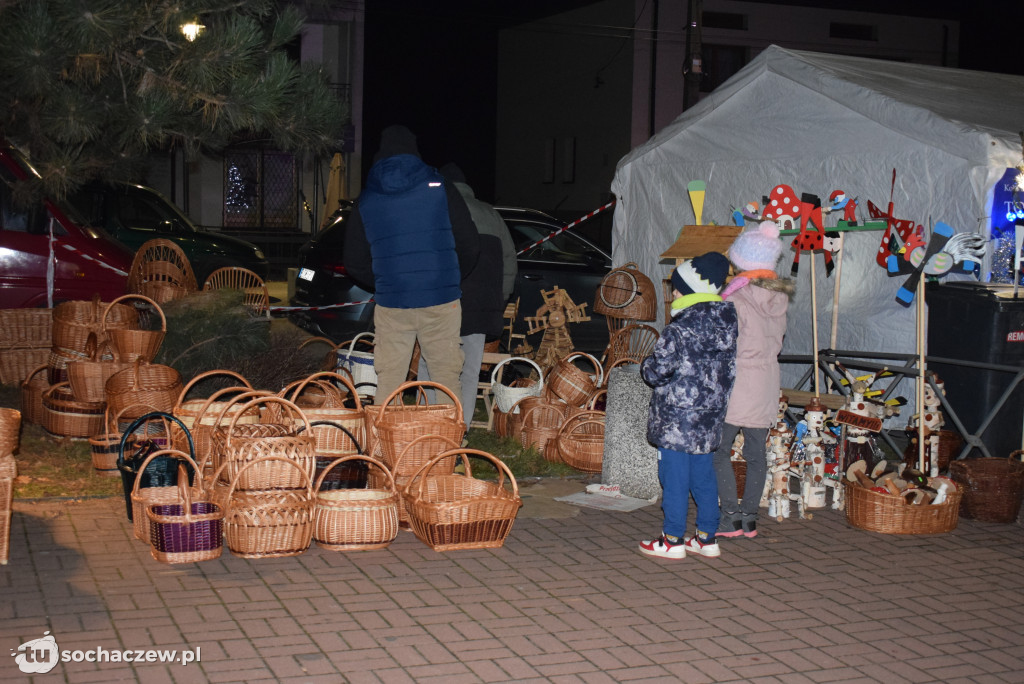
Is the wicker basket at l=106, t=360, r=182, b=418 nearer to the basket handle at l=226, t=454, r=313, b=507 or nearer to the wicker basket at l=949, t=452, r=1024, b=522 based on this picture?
the basket handle at l=226, t=454, r=313, b=507

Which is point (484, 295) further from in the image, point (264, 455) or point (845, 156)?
point (845, 156)

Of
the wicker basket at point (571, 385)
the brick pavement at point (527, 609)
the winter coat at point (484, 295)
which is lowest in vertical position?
the brick pavement at point (527, 609)

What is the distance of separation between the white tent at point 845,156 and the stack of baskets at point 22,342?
5.59m

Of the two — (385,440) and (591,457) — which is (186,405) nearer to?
(385,440)

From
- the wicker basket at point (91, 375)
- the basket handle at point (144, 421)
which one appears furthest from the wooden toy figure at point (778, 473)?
the wicker basket at point (91, 375)

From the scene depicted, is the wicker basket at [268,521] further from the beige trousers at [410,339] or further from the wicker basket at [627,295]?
the wicker basket at [627,295]

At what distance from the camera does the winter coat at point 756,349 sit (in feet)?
19.0

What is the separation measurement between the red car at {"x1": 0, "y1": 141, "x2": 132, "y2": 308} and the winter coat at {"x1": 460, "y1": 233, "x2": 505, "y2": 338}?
13.1ft

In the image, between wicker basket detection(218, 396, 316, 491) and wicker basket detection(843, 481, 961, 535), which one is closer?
wicker basket detection(218, 396, 316, 491)

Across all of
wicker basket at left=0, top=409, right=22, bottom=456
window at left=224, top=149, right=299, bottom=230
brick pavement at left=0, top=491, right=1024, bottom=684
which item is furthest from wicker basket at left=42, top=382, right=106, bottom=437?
window at left=224, top=149, right=299, bottom=230

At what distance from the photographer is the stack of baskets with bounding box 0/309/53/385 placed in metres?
8.62

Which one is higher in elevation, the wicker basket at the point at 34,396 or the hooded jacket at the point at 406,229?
the hooded jacket at the point at 406,229

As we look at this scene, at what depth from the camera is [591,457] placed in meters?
7.18

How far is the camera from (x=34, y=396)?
7812mm
